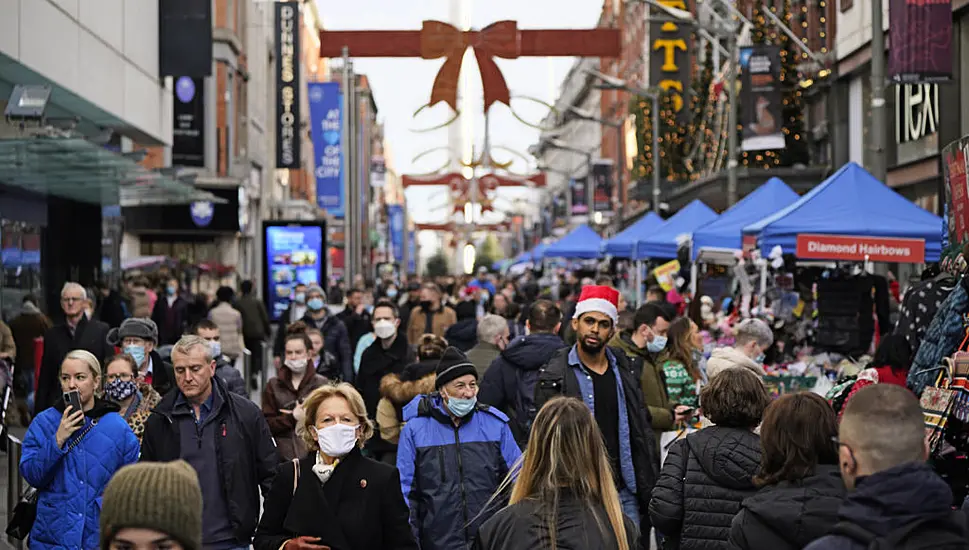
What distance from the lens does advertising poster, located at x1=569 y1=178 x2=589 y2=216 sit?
2921 inches

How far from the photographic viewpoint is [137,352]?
35.9 ft

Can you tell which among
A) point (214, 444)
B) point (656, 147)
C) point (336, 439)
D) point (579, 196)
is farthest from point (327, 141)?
point (336, 439)

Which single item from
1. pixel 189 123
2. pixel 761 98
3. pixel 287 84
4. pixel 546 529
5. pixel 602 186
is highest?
pixel 287 84

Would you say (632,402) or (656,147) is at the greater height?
(656,147)

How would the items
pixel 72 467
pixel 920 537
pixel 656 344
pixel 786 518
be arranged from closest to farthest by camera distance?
pixel 920 537, pixel 786 518, pixel 72 467, pixel 656 344

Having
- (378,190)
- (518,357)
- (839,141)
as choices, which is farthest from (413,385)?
(378,190)

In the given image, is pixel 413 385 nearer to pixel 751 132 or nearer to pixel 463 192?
pixel 751 132

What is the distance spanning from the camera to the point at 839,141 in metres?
34.2

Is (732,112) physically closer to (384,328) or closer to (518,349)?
(384,328)

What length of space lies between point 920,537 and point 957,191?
5.94 m

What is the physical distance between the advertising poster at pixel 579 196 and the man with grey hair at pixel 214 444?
6623cm

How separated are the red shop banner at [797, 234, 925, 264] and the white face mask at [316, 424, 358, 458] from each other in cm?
957

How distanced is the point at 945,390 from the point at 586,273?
35.4 m

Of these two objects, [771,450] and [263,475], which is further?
[263,475]
